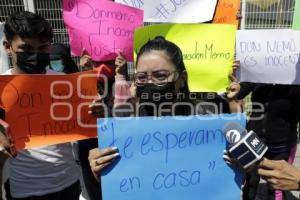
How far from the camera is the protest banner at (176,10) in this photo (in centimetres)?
290

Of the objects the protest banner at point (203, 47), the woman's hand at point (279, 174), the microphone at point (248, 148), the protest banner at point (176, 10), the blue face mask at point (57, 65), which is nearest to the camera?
the microphone at point (248, 148)

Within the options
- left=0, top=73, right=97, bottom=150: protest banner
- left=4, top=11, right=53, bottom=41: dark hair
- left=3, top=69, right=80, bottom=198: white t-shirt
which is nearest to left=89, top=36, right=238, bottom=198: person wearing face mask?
left=0, top=73, right=97, bottom=150: protest banner

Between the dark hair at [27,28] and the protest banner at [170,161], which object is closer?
the protest banner at [170,161]

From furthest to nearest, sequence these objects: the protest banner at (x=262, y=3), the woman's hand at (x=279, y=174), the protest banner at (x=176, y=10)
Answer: the protest banner at (x=262, y=3) → the protest banner at (x=176, y=10) → the woman's hand at (x=279, y=174)

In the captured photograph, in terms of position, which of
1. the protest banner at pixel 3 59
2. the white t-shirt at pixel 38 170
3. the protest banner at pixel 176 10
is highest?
the protest banner at pixel 176 10

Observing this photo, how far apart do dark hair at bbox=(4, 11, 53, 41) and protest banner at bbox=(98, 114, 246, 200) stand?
0.86 meters

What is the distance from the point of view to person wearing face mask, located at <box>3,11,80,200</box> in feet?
7.41

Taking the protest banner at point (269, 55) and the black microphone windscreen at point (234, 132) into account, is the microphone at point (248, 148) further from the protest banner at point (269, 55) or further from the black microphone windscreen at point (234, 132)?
the protest banner at point (269, 55)

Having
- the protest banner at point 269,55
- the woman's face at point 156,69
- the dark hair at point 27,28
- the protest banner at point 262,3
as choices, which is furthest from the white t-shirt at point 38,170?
the protest banner at point 262,3

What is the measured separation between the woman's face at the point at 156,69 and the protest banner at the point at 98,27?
719mm

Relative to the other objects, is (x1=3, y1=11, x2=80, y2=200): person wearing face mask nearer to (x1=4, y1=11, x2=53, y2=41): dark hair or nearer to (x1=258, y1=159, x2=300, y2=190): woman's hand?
(x1=4, y1=11, x2=53, y2=41): dark hair

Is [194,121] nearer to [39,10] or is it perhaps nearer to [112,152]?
[112,152]

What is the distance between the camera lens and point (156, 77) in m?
2.03

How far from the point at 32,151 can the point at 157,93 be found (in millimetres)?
833
